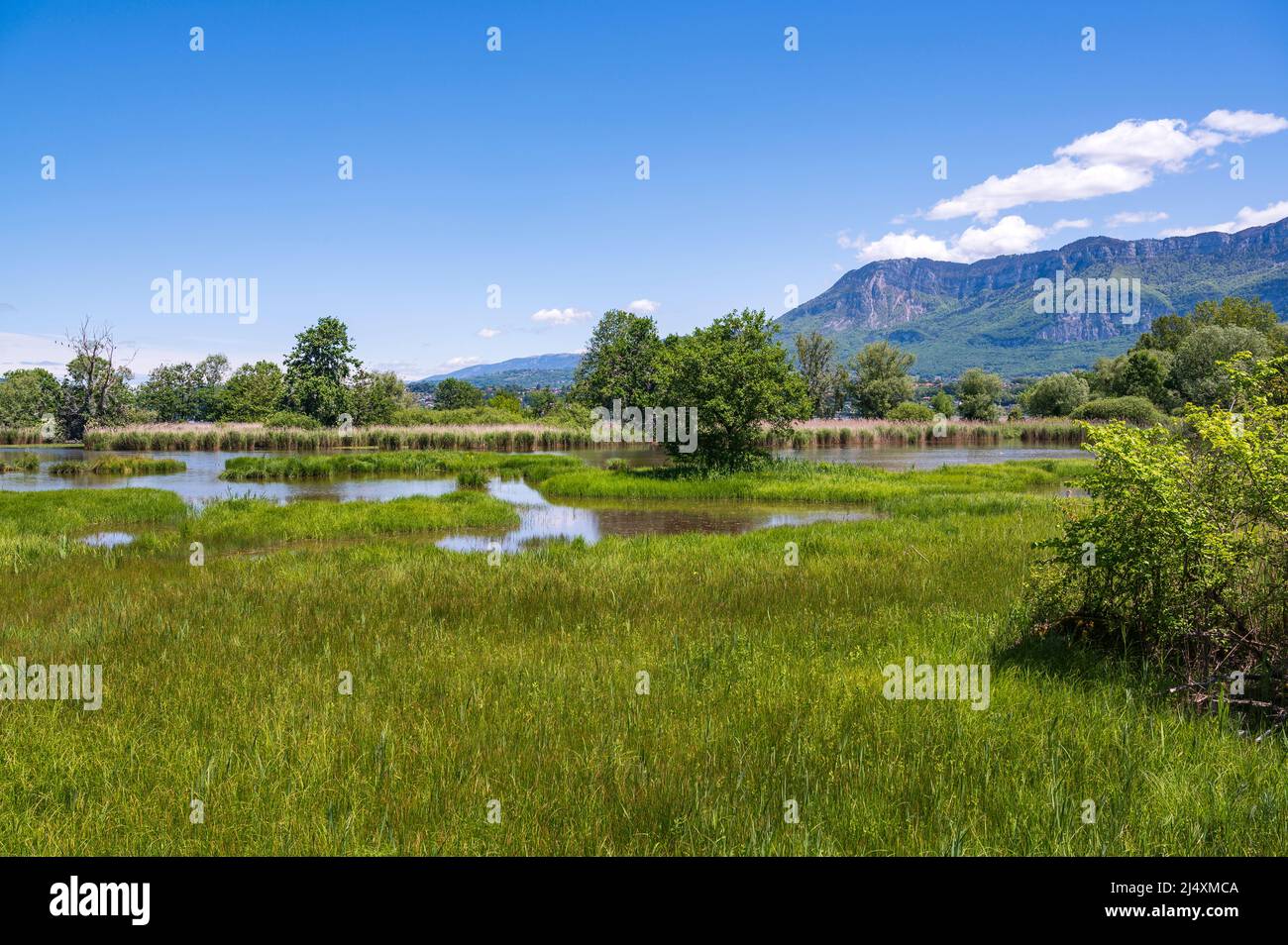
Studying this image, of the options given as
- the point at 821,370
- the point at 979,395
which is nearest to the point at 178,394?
the point at 821,370

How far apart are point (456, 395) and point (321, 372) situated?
277 feet

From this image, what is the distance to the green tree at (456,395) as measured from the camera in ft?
522

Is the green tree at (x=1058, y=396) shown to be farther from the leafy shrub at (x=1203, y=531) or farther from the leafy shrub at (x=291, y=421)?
the leafy shrub at (x=1203, y=531)

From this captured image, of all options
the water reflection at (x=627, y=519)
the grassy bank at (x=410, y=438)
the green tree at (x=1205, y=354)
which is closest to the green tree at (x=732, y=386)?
the water reflection at (x=627, y=519)

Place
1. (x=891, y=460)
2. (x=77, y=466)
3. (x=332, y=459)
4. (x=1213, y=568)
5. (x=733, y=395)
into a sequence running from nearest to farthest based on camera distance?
(x=1213, y=568) < (x=733, y=395) < (x=77, y=466) < (x=332, y=459) < (x=891, y=460)

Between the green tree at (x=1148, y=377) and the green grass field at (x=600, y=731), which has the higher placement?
the green tree at (x=1148, y=377)

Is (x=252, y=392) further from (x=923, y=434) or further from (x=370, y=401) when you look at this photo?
(x=923, y=434)

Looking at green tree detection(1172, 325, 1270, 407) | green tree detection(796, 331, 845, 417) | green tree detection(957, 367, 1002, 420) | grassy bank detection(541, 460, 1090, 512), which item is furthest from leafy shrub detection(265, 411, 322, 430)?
green tree detection(1172, 325, 1270, 407)

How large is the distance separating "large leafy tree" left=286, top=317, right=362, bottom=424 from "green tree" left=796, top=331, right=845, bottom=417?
6224cm

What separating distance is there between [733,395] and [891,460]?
2385cm

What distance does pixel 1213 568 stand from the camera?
6.34 m

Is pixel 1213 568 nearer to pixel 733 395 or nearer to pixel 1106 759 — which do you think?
pixel 1106 759

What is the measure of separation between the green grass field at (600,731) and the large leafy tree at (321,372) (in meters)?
70.4
